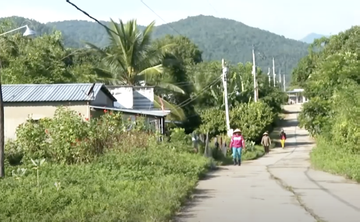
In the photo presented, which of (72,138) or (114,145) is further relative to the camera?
(114,145)

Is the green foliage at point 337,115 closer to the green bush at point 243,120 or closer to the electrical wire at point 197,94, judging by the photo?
the green bush at point 243,120

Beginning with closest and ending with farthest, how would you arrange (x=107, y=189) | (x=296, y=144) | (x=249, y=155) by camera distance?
1. (x=107, y=189)
2. (x=249, y=155)
3. (x=296, y=144)

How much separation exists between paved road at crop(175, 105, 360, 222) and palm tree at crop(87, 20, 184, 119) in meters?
18.3

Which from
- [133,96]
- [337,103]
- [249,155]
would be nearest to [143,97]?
[133,96]

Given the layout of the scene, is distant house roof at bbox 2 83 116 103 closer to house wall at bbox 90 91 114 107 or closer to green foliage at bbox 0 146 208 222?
house wall at bbox 90 91 114 107

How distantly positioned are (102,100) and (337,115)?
12.3 m

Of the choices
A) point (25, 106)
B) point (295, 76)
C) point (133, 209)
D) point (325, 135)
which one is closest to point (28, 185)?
point (133, 209)

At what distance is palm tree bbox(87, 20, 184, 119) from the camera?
37.2m

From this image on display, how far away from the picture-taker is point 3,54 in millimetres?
40750

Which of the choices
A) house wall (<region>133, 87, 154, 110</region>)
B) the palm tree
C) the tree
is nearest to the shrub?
the tree

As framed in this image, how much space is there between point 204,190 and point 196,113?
3383cm

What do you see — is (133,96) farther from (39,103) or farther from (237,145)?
(237,145)

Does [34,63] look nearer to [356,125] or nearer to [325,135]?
[325,135]

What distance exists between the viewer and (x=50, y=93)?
1073 inches
